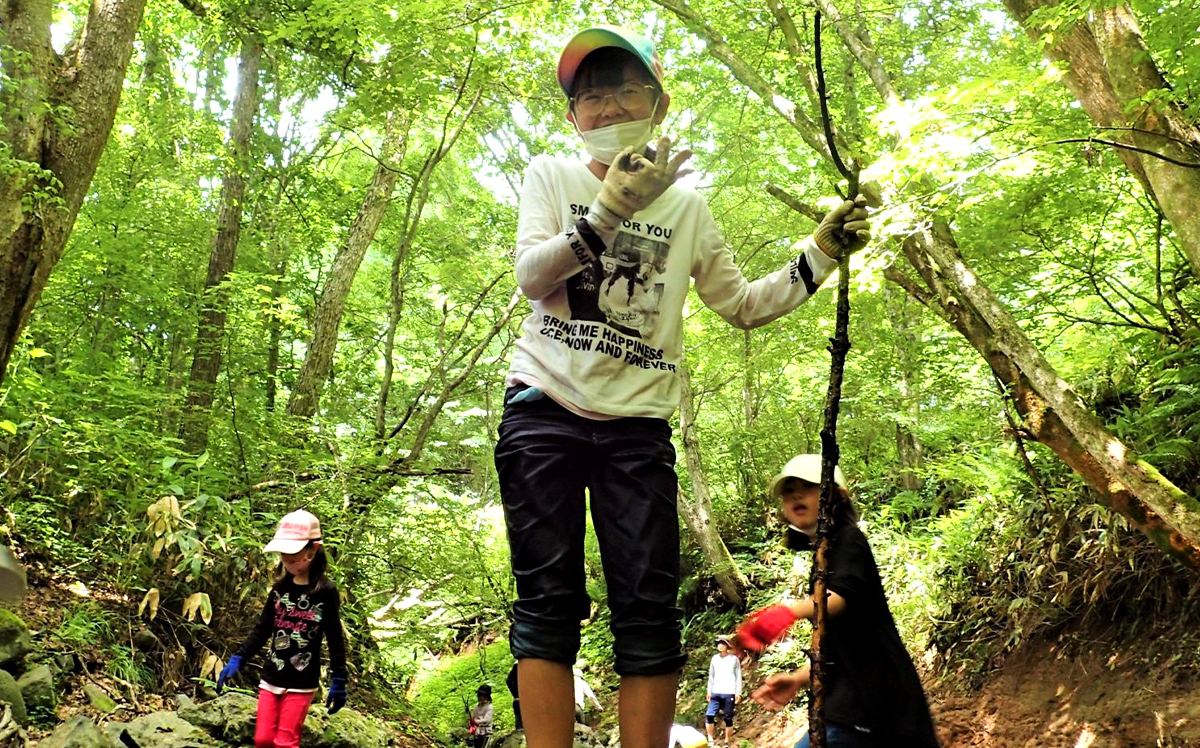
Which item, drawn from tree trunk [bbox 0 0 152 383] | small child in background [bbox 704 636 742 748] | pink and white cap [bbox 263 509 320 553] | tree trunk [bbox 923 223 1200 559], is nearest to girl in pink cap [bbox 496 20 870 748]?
pink and white cap [bbox 263 509 320 553]

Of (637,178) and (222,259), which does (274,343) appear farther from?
(637,178)

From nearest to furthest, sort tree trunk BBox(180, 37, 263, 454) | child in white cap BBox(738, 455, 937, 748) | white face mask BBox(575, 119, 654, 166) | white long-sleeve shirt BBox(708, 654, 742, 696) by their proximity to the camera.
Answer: white face mask BBox(575, 119, 654, 166)
child in white cap BBox(738, 455, 937, 748)
tree trunk BBox(180, 37, 263, 454)
white long-sleeve shirt BBox(708, 654, 742, 696)

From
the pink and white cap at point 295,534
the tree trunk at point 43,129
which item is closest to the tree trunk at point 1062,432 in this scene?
the pink and white cap at point 295,534

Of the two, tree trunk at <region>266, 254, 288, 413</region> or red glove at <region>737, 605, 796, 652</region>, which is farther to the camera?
tree trunk at <region>266, 254, 288, 413</region>

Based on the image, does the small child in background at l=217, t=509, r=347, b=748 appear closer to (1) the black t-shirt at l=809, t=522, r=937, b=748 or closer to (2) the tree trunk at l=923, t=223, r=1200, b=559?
(1) the black t-shirt at l=809, t=522, r=937, b=748

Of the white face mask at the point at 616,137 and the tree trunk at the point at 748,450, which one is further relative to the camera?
the tree trunk at the point at 748,450

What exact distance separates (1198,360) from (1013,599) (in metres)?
2.44

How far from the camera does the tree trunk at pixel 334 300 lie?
843 centimetres

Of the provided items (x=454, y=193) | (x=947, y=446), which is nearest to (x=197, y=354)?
(x=454, y=193)

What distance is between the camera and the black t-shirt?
219 centimetres

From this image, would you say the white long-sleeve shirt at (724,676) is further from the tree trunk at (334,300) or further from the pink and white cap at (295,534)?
the pink and white cap at (295,534)

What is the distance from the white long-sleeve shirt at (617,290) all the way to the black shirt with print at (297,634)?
3.09 m

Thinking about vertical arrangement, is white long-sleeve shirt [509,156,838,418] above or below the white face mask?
below

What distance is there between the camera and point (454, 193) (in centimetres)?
1370
